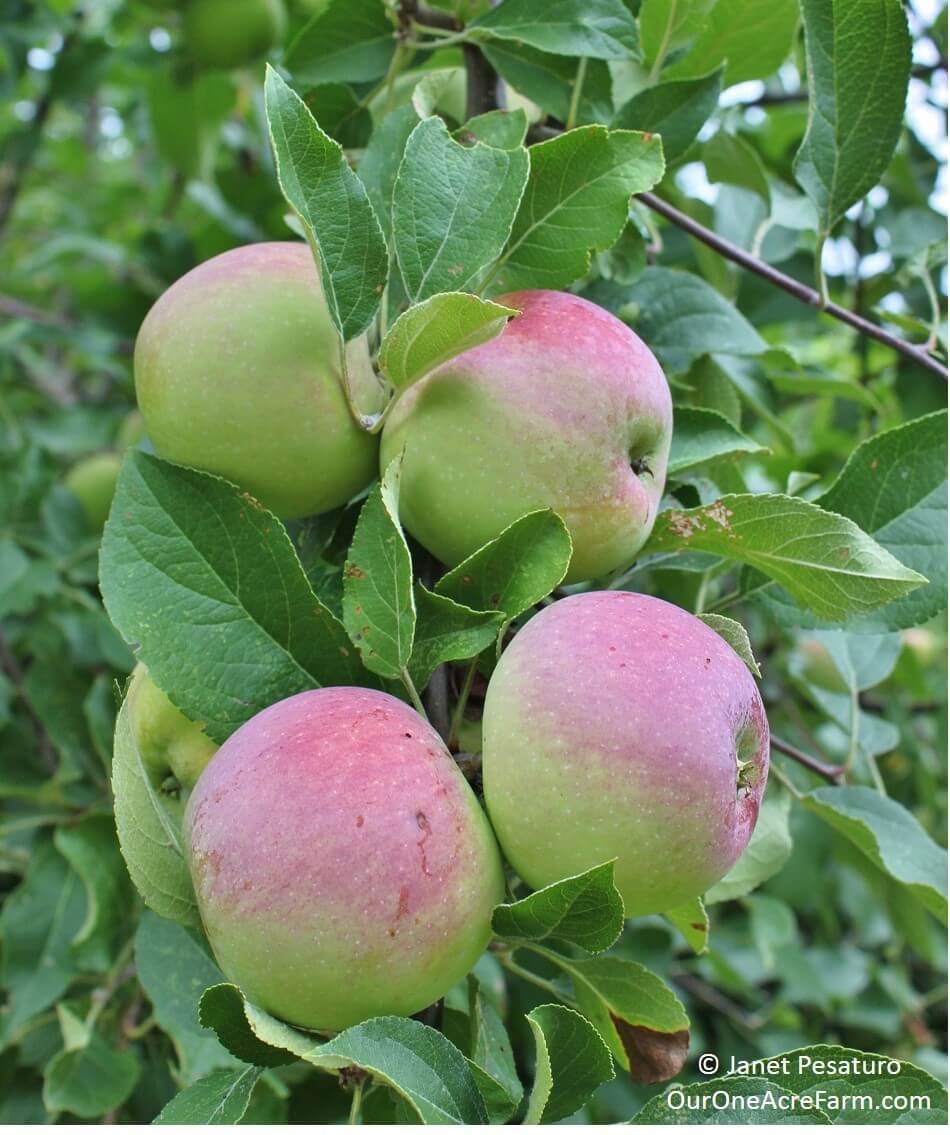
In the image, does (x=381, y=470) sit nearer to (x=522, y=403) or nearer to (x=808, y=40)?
(x=522, y=403)

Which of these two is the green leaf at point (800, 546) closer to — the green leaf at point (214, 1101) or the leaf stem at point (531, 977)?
the leaf stem at point (531, 977)

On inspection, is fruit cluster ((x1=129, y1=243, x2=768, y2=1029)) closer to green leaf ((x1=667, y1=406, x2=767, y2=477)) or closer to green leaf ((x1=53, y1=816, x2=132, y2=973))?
green leaf ((x1=667, y1=406, x2=767, y2=477))

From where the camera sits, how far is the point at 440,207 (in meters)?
0.92

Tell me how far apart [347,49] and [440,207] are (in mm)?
446

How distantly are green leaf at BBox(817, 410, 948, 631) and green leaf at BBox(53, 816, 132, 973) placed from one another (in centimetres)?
98

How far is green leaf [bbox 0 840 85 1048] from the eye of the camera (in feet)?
4.92

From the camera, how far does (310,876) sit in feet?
2.35

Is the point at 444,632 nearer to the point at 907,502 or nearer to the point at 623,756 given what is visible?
the point at 623,756

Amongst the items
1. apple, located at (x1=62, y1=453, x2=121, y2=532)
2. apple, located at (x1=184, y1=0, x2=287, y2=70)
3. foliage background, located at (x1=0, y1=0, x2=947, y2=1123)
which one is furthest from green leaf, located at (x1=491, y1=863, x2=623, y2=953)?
apple, located at (x1=184, y1=0, x2=287, y2=70)

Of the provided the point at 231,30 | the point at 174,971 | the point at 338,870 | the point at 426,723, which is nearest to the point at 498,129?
the point at 426,723

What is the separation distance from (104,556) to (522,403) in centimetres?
35

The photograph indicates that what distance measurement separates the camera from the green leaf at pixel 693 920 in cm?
94

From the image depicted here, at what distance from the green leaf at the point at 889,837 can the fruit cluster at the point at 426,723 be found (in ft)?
1.31

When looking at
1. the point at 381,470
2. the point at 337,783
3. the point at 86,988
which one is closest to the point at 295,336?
the point at 381,470
